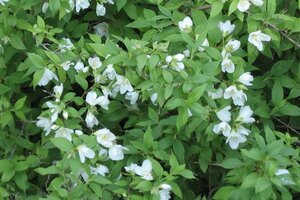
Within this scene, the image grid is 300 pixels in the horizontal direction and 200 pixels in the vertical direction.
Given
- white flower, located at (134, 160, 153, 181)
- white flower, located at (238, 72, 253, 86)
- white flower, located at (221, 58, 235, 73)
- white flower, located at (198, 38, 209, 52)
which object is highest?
white flower, located at (198, 38, 209, 52)

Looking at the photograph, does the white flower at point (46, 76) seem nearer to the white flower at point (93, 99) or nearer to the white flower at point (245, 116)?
the white flower at point (93, 99)

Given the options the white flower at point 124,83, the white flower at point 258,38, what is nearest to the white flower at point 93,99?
the white flower at point 124,83

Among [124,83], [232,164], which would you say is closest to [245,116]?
[232,164]

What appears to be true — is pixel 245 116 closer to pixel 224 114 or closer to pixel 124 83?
pixel 224 114

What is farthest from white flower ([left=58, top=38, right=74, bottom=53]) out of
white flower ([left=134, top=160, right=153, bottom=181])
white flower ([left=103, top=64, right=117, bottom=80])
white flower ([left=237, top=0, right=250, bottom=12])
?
white flower ([left=237, top=0, right=250, bottom=12])

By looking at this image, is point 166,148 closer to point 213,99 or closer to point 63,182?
point 213,99

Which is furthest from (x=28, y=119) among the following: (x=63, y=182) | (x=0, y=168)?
(x=63, y=182)

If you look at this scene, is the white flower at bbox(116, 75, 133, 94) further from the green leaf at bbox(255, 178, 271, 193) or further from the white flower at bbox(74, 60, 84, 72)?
the green leaf at bbox(255, 178, 271, 193)
